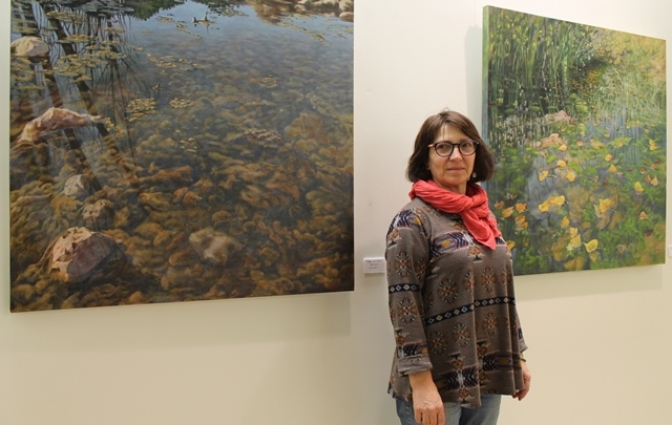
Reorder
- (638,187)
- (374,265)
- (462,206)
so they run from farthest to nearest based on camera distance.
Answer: (638,187) → (374,265) → (462,206)

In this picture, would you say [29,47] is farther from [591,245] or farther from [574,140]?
[591,245]

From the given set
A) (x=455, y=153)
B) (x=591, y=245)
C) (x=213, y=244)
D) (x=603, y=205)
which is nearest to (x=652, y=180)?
(x=603, y=205)

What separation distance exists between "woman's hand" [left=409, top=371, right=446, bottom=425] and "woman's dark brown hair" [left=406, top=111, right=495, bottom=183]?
623 millimetres

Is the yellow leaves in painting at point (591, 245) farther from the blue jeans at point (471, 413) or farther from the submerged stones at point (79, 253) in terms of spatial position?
the submerged stones at point (79, 253)

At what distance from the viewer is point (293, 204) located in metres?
A: 1.49

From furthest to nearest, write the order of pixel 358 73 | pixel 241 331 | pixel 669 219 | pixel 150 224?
pixel 669 219 → pixel 358 73 → pixel 241 331 → pixel 150 224

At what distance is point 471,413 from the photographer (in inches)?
55.1

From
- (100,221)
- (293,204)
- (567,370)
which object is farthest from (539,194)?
(100,221)

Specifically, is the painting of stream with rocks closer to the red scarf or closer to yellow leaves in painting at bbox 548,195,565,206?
the red scarf

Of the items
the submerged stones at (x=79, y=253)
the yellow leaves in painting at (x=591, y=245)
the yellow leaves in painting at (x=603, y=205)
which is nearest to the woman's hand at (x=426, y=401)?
the submerged stones at (x=79, y=253)

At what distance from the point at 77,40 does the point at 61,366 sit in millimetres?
942

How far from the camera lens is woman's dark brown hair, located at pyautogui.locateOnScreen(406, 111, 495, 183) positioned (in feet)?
4.66

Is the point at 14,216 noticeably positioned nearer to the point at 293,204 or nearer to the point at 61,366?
the point at 61,366

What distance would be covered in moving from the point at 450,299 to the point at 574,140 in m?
1.06
